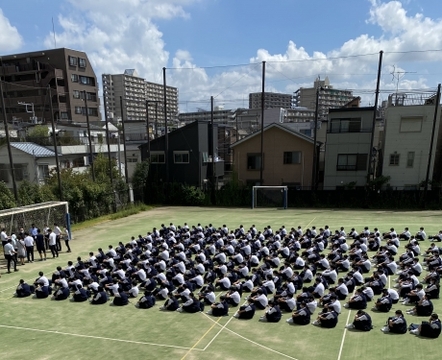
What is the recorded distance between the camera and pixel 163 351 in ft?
28.5

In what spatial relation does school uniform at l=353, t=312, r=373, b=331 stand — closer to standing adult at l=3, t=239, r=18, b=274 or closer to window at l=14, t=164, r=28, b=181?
standing adult at l=3, t=239, r=18, b=274

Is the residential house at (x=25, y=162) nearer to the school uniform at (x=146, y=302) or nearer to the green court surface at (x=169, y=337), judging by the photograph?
the green court surface at (x=169, y=337)

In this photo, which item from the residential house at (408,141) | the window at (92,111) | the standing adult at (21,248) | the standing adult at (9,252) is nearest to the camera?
the standing adult at (9,252)

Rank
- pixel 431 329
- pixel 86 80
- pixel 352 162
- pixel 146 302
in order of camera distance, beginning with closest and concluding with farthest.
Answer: pixel 431 329
pixel 146 302
pixel 352 162
pixel 86 80

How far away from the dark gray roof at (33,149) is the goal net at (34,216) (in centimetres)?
1239

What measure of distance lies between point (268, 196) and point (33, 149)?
21980 millimetres

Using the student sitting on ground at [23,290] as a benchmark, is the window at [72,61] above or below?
above

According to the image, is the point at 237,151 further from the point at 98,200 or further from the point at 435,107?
the point at 435,107

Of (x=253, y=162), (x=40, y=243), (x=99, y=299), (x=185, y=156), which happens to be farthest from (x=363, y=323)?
(x=185, y=156)

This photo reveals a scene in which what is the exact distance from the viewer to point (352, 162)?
1234 inches

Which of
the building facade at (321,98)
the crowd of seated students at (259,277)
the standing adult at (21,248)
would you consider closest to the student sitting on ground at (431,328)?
the crowd of seated students at (259,277)

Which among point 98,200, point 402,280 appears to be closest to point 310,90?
point 98,200

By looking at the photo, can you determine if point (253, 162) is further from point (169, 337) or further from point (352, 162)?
point (169, 337)

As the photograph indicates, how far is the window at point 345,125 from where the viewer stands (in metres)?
30.9
